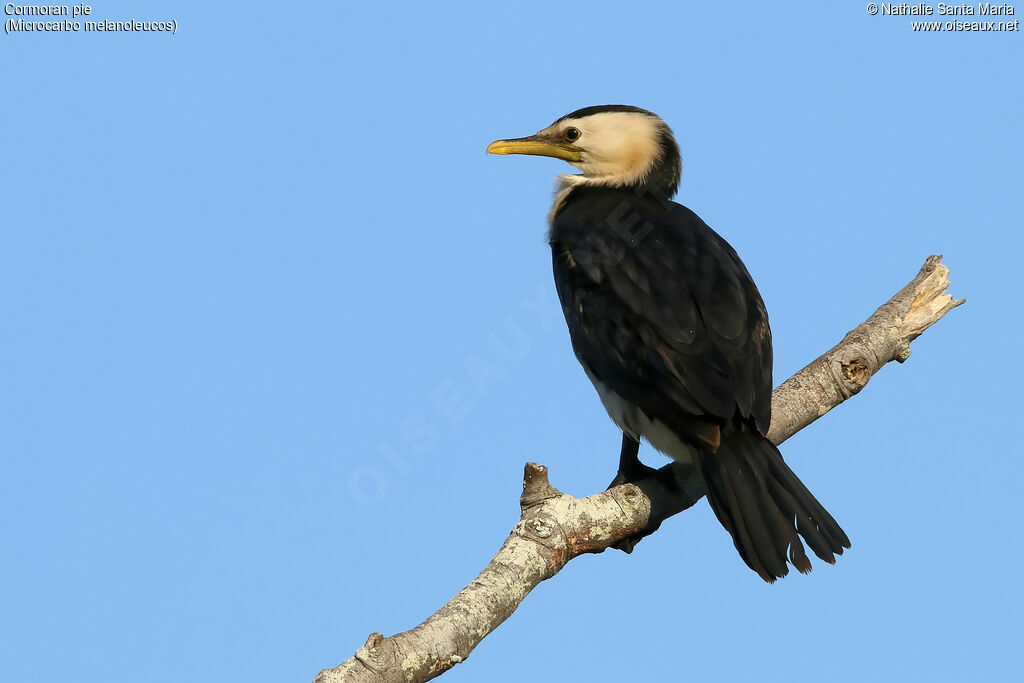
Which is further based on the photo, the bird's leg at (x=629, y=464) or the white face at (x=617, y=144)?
the white face at (x=617, y=144)

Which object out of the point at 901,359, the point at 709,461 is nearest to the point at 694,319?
the point at 709,461

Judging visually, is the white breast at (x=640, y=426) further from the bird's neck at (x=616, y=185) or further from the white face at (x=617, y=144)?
the white face at (x=617, y=144)

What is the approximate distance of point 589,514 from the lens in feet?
14.6

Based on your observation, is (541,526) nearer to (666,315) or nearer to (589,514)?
(589,514)

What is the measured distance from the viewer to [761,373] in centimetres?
480

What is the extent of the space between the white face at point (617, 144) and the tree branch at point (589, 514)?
1629 millimetres

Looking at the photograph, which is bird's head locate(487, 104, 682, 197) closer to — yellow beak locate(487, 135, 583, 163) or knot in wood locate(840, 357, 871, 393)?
yellow beak locate(487, 135, 583, 163)

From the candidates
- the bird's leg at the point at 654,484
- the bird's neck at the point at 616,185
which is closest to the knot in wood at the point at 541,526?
the bird's leg at the point at 654,484

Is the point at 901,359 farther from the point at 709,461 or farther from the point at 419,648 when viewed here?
the point at 419,648

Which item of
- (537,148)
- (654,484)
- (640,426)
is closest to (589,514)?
(654,484)

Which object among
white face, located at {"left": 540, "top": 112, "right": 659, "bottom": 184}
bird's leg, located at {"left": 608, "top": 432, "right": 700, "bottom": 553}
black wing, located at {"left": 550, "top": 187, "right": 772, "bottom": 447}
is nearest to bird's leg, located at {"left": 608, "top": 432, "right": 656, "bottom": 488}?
A: bird's leg, located at {"left": 608, "top": 432, "right": 700, "bottom": 553}

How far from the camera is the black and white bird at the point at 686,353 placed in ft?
14.5

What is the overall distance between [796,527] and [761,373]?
2.56 feet

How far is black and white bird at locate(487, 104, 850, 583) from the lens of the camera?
4.41m
